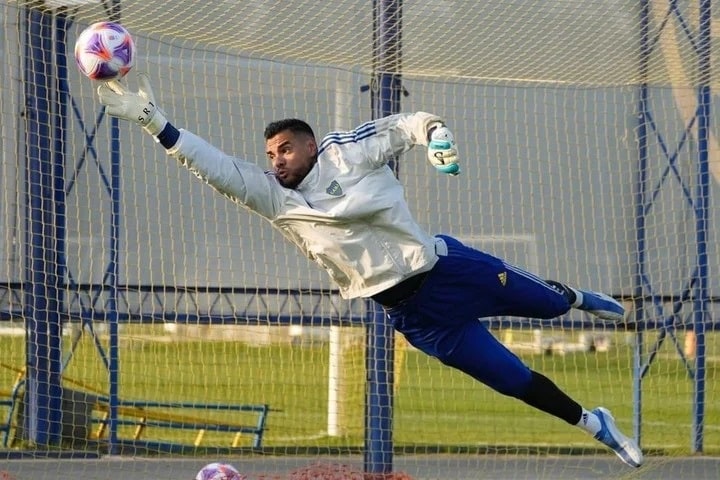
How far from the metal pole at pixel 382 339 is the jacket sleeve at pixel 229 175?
3214 mm

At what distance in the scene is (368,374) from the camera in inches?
392

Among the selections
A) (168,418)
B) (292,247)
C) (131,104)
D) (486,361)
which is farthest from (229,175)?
(168,418)

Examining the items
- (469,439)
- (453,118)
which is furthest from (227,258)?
(469,439)

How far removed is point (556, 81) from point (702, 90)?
151cm

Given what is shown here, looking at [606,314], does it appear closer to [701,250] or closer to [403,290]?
[403,290]

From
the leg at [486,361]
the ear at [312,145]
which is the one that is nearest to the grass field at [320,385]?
the leg at [486,361]

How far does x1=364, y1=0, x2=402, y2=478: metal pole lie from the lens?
952cm

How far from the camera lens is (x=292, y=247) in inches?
434

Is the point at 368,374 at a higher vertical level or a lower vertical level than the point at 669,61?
lower

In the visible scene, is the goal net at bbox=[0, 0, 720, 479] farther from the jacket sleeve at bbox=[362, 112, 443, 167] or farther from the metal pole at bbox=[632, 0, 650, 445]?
the jacket sleeve at bbox=[362, 112, 443, 167]

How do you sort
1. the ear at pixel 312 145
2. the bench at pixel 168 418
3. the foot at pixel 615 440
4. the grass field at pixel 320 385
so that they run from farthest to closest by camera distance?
the grass field at pixel 320 385 < the bench at pixel 168 418 < the foot at pixel 615 440 < the ear at pixel 312 145

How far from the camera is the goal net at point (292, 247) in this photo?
967 centimetres

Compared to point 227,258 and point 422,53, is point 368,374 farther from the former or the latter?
point 422,53

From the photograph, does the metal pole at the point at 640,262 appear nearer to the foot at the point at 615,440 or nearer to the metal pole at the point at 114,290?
the foot at the point at 615,440
